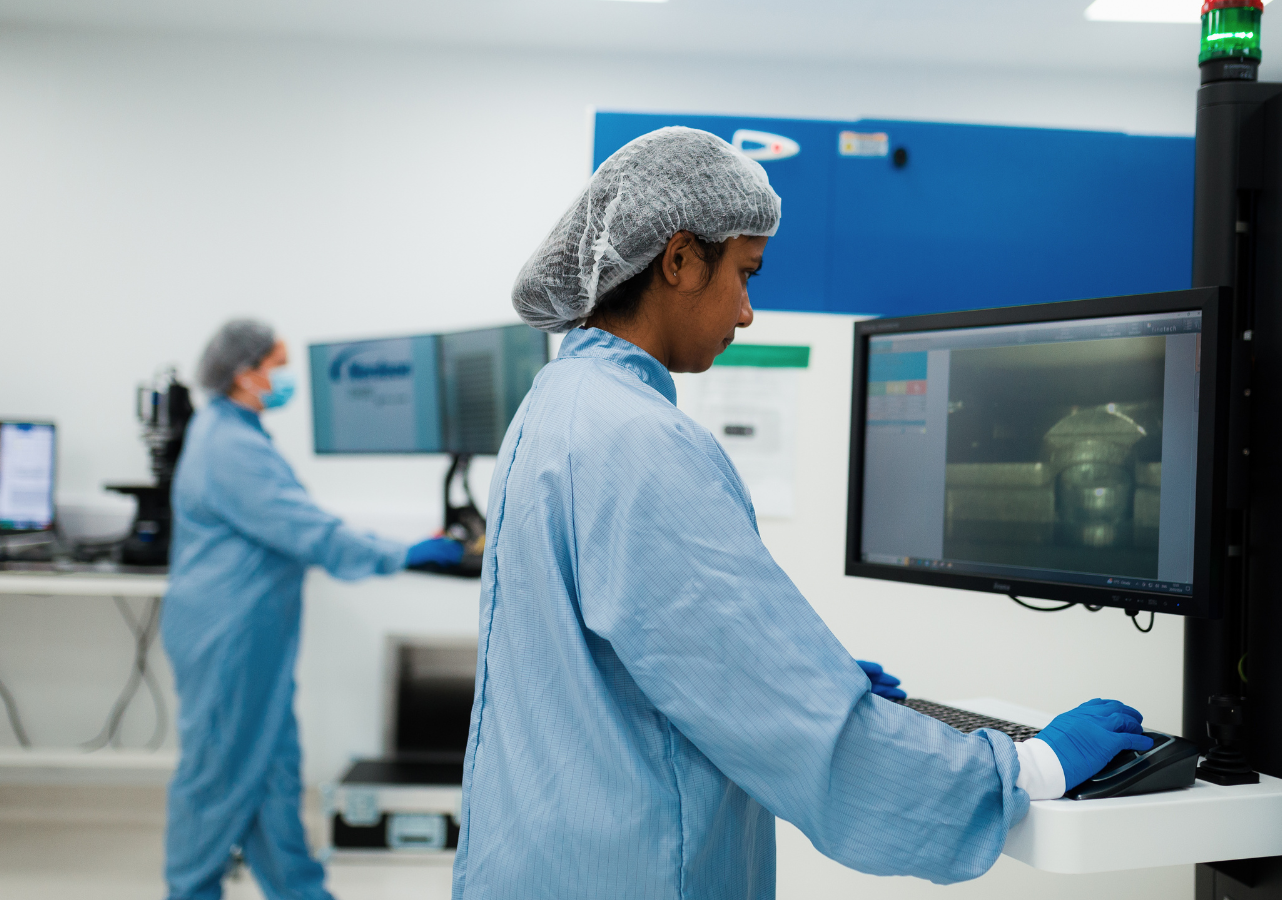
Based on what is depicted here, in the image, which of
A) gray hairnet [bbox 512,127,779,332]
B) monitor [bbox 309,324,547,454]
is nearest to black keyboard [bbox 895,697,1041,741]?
gray hairnet [bbox 512,127,779,332]

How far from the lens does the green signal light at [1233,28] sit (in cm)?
102

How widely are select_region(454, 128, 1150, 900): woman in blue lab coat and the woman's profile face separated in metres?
0.05

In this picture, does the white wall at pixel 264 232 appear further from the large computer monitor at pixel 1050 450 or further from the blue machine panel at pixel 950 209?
the large computer monitor at pixel 1050 450

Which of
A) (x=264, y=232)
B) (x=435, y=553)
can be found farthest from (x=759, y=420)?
(x=264, y=232)

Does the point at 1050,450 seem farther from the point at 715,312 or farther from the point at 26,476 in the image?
the point at 26,476

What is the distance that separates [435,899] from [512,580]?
193 centimetres

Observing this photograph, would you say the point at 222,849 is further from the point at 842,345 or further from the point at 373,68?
the point at 373,68

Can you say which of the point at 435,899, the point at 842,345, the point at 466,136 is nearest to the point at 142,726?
the point at 435,899

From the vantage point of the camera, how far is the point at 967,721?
1008 millimetres

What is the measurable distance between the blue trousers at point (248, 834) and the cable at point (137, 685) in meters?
1.12

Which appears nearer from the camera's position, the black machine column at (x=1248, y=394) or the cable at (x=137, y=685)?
the black machine column at (x=1248, y=394)

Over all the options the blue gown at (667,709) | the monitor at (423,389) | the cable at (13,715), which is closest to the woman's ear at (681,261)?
the blue gown at (667,709)

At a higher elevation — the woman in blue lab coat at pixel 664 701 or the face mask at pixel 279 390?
the face mask at pixel 279 390

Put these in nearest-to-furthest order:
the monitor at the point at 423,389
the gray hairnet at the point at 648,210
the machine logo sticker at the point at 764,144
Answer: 1. the gray hairnet at the point at 648,210
2. the machine logo sticker at the point at 764,144
3. the monitor at the point at 423,389
